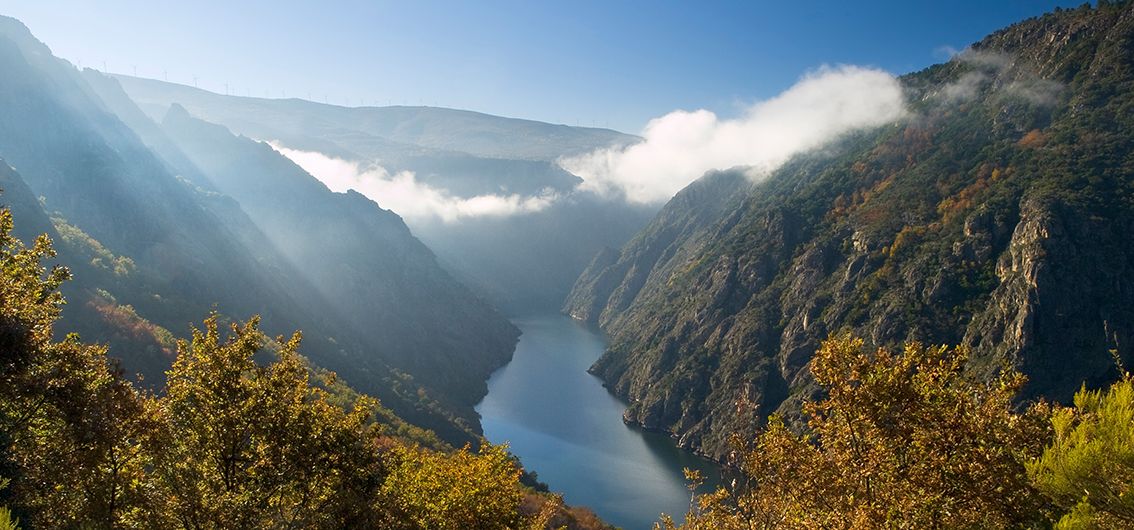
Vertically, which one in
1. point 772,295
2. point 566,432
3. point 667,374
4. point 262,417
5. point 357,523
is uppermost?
point 772,295

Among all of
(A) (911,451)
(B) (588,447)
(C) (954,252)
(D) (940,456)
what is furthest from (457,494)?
(C) (954,252)

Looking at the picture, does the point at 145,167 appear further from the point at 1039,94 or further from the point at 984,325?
the point at 1039,94

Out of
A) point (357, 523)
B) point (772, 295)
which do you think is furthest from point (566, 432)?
point (357, 523)

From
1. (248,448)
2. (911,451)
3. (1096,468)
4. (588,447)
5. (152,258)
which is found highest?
(152,258)

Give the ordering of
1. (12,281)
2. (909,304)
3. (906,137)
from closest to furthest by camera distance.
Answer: (12,281)
(909,304)
(906,137)

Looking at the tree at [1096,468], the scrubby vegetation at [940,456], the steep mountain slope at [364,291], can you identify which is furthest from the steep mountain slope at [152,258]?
the tree at [1096,468]

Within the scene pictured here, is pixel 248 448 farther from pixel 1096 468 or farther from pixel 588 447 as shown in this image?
pixel 588 447
